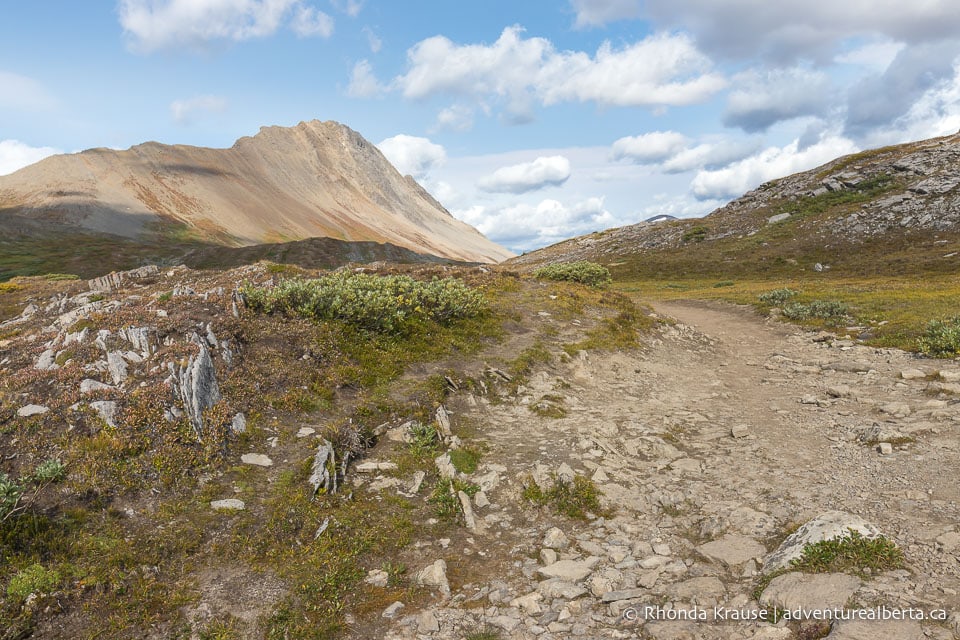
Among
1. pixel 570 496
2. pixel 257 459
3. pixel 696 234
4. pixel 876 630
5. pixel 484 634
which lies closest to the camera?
pixel 876 630

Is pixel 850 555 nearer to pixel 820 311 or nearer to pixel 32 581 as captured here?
pixel 32 581

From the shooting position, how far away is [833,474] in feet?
26.6

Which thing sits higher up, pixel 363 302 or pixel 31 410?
pixel 363 302

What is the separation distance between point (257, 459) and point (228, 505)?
1249 millimetres

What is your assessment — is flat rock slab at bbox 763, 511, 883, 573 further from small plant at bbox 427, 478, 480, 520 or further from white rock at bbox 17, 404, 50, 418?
white rock at bbox 17, 404, 50, 418

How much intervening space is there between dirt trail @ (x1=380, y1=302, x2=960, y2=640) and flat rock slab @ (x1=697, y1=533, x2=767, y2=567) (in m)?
0.02

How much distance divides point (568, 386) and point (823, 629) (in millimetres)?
9742

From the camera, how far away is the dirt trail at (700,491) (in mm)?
5441

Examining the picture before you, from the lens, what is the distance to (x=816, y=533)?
19.4 ft

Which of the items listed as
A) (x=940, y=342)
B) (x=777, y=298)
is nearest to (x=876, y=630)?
(x=940, y=342)

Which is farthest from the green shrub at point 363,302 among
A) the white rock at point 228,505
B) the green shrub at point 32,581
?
the green shrub at point 32,581

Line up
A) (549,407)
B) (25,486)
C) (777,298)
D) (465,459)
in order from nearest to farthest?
1. (25,486)
2. (465,459)
3. (549,407)
4. (777,298)

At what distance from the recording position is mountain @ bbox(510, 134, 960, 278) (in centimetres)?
5772

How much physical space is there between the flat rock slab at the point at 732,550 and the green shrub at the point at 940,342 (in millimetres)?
14168
